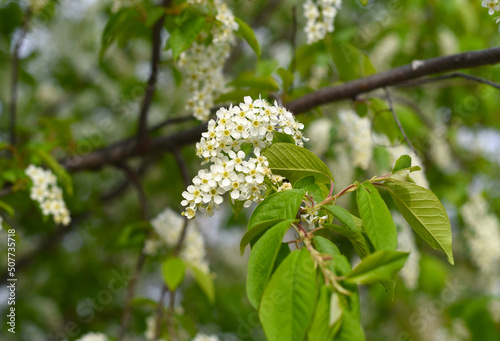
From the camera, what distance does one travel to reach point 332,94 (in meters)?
1.92

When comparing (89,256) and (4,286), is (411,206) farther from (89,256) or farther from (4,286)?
(89,256)

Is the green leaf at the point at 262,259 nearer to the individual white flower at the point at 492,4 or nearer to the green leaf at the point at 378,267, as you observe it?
the green leaf at the point at 378,267

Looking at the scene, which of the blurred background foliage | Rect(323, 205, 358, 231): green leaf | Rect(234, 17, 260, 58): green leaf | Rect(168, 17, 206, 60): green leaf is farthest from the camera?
the blurred background foliage

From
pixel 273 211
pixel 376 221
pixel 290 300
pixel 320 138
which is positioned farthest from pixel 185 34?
pixel 320 138

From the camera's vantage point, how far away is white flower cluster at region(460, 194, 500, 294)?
326cm

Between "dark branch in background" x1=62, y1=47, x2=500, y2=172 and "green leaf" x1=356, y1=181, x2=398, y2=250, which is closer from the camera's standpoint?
"green leaf" x1=356, y1=181, x2=398, y2=250

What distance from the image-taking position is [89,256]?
169 inches

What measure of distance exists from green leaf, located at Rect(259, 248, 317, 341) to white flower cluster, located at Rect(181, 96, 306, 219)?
254mm

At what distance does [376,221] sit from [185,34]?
1045mm

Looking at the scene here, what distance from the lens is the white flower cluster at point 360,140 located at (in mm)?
2584

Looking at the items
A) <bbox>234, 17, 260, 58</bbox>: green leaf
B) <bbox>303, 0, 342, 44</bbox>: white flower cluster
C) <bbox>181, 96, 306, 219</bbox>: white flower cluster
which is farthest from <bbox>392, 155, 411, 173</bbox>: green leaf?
<bbox>303, 0, 342, 44</bbox>: white flower cluster

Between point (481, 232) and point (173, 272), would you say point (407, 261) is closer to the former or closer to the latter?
point (481, 232)

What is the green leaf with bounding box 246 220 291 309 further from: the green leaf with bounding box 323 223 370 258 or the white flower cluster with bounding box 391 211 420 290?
the white flower cluster with bounding box 391 211 420 290

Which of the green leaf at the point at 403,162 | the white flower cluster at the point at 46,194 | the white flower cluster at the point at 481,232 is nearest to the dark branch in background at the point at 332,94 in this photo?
the white flower cluster at the point at 46,194
